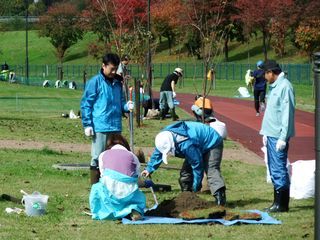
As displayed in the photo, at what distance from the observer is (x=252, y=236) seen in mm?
9562

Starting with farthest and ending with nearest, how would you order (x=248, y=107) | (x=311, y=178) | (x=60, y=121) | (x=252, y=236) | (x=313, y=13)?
1. (x=313, y=13)
2. (x=248, y=107)
3. (x=60, y=121)
4. (x=311, y=178)
5. (x=252, y=236)

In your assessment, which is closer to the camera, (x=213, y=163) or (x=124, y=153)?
(x=124, y=153)

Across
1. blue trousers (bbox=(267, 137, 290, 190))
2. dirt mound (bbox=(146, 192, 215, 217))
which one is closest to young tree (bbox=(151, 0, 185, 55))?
blue trousers (bbox=(267, 137, 290, 190))

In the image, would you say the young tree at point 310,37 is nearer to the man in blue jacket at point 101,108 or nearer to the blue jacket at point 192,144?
the man in blue jacket at point 101,108

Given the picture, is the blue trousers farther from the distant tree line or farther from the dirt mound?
the distant tree line

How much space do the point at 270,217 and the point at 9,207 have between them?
10.7 ft

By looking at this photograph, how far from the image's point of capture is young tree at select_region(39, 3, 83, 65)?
92125mm

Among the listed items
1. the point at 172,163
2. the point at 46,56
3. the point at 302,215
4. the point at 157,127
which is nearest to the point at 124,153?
the point at 302,215

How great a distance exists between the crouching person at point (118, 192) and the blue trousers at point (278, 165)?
177 centimetres

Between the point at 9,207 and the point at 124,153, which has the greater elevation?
the point at 124,153

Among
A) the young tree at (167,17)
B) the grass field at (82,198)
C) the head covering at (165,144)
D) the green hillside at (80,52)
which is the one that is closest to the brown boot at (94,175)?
the grass field at (82,198)

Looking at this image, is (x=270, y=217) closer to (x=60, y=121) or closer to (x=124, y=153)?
(x=124, y=153)

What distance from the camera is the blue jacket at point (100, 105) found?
40.4ft

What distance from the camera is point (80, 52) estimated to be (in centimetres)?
9819
